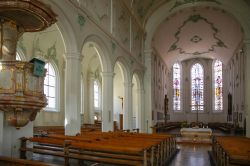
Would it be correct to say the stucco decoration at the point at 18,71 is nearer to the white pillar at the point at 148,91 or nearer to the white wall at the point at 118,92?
the white pillar at the point at 148,91

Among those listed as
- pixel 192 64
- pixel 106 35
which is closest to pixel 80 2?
pixel 106 35

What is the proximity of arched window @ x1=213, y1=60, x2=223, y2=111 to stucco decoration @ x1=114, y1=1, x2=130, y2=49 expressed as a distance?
60.4 ft

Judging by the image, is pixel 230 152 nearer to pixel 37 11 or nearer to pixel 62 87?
pixel 37 11

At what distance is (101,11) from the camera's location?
42.8ft

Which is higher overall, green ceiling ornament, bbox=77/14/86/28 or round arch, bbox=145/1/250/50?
round arch, bbox=145/1/250/50

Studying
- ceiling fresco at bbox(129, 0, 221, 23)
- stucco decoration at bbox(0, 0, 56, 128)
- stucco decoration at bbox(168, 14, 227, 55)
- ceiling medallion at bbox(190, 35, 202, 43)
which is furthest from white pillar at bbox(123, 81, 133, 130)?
ceiling medallion at bbox(190, 35, 202, 43)

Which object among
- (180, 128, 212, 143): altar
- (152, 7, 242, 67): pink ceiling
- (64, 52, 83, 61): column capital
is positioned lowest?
(180, 128, 212, 143): altar

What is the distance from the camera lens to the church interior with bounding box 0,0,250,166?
21.6 feet

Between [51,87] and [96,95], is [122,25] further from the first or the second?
[96,95]

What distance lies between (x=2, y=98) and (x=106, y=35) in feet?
25.7

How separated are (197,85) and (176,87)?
7.83 feet

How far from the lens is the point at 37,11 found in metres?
6.16

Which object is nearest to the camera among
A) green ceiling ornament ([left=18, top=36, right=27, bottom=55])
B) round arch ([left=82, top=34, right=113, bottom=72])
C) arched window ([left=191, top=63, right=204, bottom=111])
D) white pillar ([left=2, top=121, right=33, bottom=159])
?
white pillar ([left=2, top=121, right=33, bottom=159])

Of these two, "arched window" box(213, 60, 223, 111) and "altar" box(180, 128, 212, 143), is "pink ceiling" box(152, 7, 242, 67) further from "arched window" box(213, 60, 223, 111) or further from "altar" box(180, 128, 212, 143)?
"altar" box(180, 128, 212, 143)
